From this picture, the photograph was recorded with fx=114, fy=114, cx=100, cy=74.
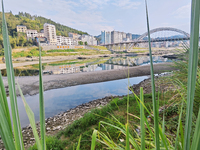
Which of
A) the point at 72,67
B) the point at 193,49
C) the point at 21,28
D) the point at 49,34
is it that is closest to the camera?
the point at 193,49

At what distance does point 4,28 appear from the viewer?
0.23 metres

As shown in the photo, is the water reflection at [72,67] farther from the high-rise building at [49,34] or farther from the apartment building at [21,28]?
the apartment building at [21,28]

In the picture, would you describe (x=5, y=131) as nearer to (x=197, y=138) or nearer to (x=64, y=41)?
(x=197, y=138)

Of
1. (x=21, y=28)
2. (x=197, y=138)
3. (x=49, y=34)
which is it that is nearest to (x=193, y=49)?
(x=197, y=138)

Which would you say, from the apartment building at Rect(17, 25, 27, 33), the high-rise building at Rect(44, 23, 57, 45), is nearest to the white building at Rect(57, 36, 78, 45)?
the high-rise building at Rect(44, 23, 57, 45)

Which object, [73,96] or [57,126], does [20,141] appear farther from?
[73,96]

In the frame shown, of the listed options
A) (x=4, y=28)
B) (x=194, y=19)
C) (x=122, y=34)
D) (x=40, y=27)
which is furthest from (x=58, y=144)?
(x=122, y=34)

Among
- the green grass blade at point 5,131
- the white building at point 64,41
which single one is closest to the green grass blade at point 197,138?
the green grass blade at point 5,131

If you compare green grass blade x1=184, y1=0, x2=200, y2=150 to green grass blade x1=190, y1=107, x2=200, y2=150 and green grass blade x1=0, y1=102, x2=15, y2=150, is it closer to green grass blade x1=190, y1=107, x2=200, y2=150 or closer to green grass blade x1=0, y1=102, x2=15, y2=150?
green grass blade x1=190, y1=107, x2=200, y2=150

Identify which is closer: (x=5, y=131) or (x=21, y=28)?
(x=5, y=131)

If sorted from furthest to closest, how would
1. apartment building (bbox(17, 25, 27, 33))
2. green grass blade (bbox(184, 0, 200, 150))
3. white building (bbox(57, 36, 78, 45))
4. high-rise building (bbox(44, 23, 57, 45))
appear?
white building (bbox(57, 36, 78, 45)), high-rise building (bbox(44, 23, 57, 45)), apartment building (bbox(17, 25, 27, 33)), green grass blade (bbox(184, 0, 200, 150))

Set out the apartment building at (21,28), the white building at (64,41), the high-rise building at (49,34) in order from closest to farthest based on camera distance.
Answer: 1. the apartment building at (21,28)
2. the high-rise building at (49,34)
3. the white building at (64,41)

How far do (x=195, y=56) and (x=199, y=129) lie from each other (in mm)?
152

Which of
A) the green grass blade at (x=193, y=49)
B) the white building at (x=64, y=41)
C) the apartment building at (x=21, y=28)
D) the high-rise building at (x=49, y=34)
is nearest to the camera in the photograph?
the green grass blade at (x=193, y=49)
